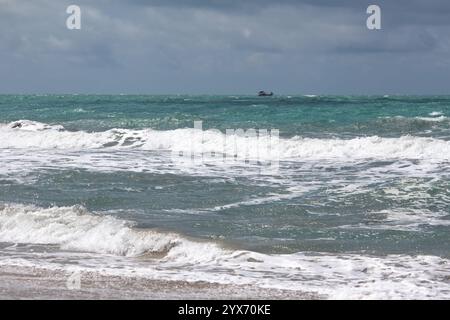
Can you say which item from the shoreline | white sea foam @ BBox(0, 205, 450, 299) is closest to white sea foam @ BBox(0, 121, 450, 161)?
white sea foam @ BBox(0, 205, 450, 299)

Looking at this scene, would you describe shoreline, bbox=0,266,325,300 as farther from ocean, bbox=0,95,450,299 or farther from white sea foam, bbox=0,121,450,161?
white sea foam, bbox=0,121,450,161

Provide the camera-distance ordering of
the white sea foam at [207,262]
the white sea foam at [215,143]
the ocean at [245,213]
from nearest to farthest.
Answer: the white sea foam at [207,262] → the ocean at [245,213] → the white sea foam at [215,143]

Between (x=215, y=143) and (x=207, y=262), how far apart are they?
16.5 metres

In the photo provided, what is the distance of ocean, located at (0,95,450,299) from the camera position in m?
8.85

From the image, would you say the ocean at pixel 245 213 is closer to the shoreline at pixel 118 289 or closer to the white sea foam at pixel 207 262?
the white sea foam at pixel 207 262

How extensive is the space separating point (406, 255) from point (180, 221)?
401 centimetres

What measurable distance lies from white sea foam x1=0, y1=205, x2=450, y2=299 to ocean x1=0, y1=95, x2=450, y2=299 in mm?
25

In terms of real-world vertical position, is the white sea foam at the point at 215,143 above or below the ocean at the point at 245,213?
above

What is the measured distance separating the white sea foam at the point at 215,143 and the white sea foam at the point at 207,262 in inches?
468

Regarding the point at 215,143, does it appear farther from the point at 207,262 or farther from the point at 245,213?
the point at 207,262

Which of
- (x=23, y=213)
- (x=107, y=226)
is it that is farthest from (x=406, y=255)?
(x=23, y=213)

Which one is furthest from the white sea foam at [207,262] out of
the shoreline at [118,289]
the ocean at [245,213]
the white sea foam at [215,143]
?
the white sea foam at [215,143]

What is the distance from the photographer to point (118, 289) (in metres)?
7.73

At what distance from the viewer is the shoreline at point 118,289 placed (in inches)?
289
